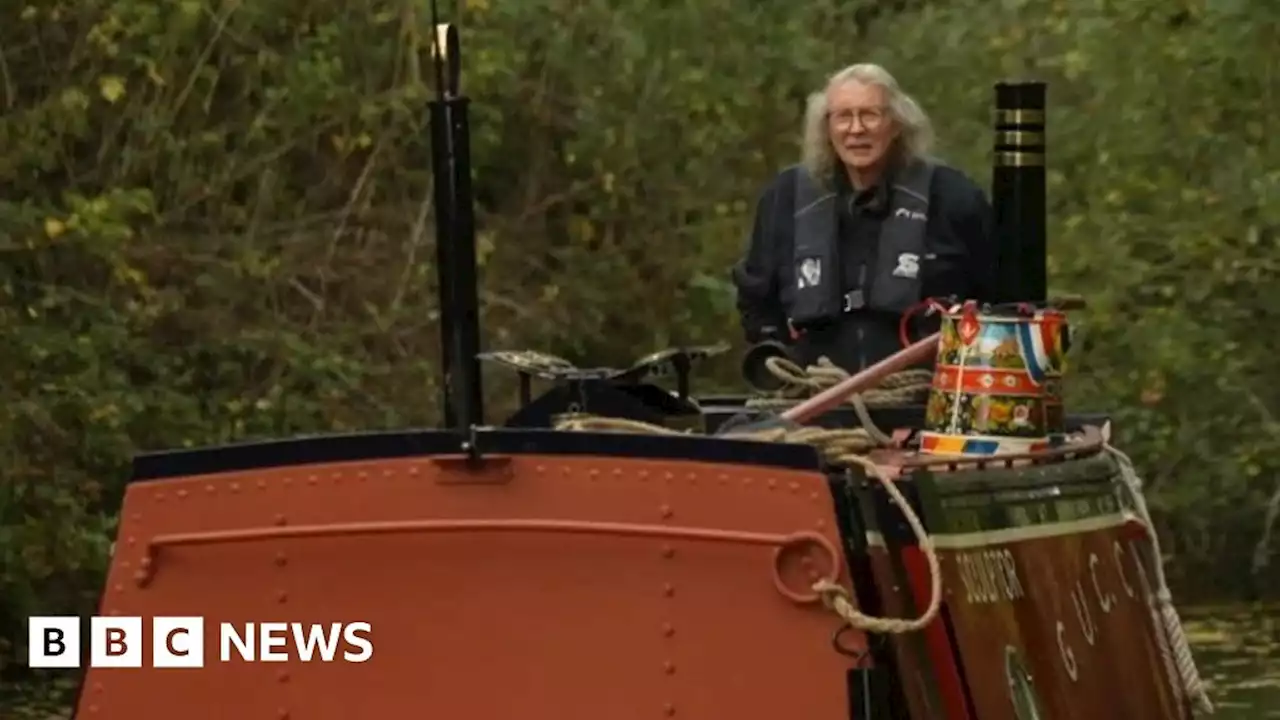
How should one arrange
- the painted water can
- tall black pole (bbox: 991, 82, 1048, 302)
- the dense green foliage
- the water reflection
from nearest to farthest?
1. the painted water can
2. tall black pole (bbox: 991, 82, 1048, 302)
3. the water reflection
4. the dense green foliage

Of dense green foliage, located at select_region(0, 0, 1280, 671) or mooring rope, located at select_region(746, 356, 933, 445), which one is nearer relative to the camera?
mooring rope, located at select_region(746, 356, 933, 445)

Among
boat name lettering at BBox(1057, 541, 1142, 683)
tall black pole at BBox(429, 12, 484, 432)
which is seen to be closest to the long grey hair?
boat name lettering at BBox(1057, 541, 1142, 683)

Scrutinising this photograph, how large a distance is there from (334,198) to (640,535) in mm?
7462

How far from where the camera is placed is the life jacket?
649 centimetres

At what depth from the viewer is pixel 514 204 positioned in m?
12.3

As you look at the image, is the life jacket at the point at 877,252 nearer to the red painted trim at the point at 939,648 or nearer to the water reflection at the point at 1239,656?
the red painted trim at the point at 939,648

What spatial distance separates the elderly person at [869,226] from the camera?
650cm

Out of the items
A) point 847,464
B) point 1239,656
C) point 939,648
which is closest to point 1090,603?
point 939,648

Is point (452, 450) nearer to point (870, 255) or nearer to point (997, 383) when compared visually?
point (997, 383)

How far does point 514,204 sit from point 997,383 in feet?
24.2

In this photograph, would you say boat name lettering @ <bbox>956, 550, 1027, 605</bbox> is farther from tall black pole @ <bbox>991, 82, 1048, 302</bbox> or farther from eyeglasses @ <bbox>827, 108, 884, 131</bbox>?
eyeglasses @ <bbox>827, 108, 884, 131</bbox>

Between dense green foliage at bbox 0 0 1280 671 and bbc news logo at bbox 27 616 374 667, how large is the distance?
5.47 meters

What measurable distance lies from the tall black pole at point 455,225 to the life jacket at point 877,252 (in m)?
1.70

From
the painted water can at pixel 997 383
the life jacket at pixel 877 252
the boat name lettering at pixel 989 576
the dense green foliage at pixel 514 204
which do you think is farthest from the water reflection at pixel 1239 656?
the boat name lettering at pixel 989 576
